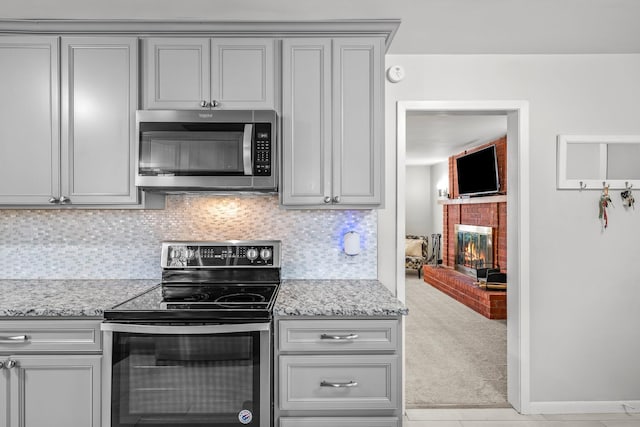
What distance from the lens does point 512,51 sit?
8.79 ft

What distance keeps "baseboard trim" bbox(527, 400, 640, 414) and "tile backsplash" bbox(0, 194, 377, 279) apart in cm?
165

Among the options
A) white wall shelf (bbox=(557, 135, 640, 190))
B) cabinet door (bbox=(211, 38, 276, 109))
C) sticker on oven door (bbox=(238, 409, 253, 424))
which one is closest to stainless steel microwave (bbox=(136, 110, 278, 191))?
cabinet door (bbox=(211, 38, 276, 109))

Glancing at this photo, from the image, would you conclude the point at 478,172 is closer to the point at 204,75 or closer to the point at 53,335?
the point at 204,75

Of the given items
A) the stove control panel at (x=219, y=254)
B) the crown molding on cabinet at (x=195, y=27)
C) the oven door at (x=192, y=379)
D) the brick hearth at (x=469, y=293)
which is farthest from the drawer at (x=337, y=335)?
the brick hearth at (x=469, y=293)

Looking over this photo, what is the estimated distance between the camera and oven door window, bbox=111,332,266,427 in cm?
180

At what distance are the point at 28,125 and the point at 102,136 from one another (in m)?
0.40

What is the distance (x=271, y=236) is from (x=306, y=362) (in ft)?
3.04

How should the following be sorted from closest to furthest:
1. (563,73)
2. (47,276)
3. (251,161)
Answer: (251,161)
(47,276)
(563,73)

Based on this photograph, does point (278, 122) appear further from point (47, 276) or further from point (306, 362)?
point (47, 276)

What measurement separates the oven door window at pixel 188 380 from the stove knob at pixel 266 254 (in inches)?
27.2

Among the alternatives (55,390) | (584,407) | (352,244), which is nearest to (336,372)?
(352,244)

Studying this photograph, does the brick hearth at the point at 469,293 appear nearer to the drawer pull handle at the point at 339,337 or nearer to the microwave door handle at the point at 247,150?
the drawer pull handle at the point at 339,337

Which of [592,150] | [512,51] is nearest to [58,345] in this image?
[512,51]

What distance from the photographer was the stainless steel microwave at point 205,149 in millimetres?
2135
